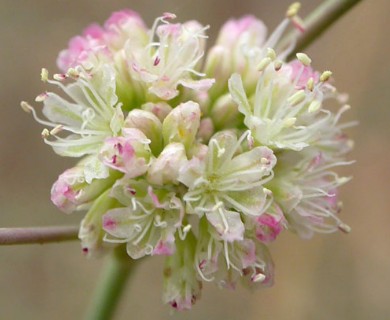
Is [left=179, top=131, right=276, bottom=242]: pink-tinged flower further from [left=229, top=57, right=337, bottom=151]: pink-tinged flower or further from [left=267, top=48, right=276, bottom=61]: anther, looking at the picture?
[left=267, top=48, right=276, bottom=61]: anther

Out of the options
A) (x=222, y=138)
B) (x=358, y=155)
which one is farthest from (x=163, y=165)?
(x=358, y=155)

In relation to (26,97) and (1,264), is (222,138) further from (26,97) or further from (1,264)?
(26,97)

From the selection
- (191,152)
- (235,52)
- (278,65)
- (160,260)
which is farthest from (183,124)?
(160,260)

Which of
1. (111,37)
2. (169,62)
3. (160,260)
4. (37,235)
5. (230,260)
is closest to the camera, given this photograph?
(37,235)

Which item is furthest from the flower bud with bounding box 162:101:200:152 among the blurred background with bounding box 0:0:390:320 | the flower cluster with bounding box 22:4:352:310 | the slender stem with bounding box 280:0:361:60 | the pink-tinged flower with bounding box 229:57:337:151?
the blurred background with bounding box 0:0:390:320

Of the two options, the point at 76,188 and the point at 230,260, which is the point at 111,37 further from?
the point at 230,260
